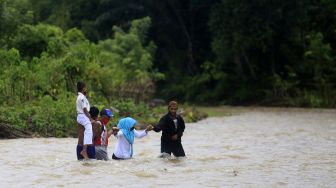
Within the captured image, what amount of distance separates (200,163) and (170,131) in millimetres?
968

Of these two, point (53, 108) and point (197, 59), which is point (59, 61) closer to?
point (53, 108)

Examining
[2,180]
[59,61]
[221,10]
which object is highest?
[221,10]

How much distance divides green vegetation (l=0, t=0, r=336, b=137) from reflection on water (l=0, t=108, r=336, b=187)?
3721mm

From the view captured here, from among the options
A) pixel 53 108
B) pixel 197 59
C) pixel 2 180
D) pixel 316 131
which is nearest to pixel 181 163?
pixel 2 180

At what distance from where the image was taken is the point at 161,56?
5275cm

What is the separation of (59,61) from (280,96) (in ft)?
64.7

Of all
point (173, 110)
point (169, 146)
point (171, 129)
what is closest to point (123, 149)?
point (169, 146)

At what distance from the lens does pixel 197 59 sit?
50.5 m

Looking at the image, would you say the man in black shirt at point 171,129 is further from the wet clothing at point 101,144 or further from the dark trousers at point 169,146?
the wet clothing at point 101,144

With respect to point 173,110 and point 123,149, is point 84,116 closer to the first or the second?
point 123,149

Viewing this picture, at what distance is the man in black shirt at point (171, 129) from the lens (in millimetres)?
15508

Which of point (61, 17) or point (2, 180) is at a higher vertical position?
point (61, 17)

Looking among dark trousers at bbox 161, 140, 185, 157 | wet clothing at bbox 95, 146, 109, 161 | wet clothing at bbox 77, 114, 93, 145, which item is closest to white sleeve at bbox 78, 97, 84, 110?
wet clothing at bbox 77, 114, 93, 145

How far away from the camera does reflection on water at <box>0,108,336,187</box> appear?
13.0 metres
